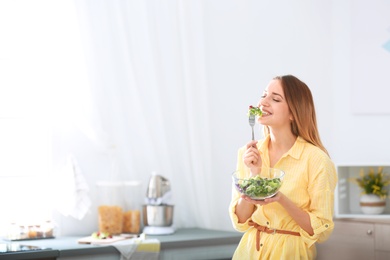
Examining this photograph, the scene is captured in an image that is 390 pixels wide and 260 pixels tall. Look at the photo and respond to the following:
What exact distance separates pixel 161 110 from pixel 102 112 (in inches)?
13.0

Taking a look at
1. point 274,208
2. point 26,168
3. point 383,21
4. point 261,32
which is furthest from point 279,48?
point 274,208

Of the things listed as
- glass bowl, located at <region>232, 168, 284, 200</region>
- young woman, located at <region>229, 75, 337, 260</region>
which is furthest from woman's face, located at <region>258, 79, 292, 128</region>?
glass bowl, located at <region>232, 168, 284, 200</region>

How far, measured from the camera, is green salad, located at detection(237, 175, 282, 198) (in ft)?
8.04

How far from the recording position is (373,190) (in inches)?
160

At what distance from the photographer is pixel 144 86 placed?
4.00 m

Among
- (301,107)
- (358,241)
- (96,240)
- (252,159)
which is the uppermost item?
(301,107)

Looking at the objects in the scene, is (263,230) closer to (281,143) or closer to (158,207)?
(281,143)

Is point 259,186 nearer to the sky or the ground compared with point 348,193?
nearer to the sky

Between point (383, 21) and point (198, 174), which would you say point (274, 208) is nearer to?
point (198, 174)

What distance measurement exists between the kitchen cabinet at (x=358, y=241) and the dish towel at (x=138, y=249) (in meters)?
1.00

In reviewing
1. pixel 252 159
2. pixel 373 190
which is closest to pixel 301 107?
pixel 252 159

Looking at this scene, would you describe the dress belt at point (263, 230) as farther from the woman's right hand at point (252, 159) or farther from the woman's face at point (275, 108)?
the woman's face at point (275, 108)

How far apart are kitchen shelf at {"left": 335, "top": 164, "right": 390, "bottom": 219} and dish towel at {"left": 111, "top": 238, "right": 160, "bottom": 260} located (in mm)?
1094

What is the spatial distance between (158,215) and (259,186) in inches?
57.2
